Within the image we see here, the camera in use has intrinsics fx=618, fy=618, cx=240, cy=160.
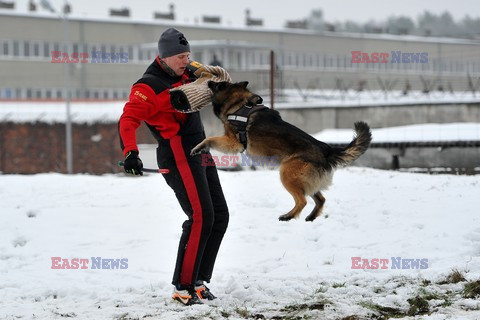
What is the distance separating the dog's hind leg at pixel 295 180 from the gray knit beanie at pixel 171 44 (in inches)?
49.7

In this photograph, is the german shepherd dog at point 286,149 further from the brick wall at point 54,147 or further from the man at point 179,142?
the brick wall at point 54,147

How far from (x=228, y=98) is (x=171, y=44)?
2.17ft

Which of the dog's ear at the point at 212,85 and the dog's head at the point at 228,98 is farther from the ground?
the dog's ear at the point at 212,85

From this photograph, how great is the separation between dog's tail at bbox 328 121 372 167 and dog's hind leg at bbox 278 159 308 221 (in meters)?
0.31

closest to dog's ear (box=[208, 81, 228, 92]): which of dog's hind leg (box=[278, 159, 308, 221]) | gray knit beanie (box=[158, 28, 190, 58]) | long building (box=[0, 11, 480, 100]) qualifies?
gray knit beanie (box=[158, 28, 190, 58])

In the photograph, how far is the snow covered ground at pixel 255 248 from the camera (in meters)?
4.99

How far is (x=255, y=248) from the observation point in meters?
7.12

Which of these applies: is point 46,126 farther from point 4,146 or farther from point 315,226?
point 315,226

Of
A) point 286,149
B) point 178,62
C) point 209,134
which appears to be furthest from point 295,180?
point 209,134

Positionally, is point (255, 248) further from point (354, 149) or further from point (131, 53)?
point (131, 53)

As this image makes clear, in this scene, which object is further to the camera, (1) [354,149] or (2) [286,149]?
(1) [354,149]

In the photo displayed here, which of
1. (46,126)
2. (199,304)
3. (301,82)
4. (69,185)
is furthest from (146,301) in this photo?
(301,82)

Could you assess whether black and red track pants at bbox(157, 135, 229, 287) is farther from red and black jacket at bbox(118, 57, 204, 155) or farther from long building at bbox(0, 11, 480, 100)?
long building at bbox(0, 11, 480, 100)

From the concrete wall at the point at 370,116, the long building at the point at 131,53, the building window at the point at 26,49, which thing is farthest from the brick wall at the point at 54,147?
the building window at the point at 26,49
